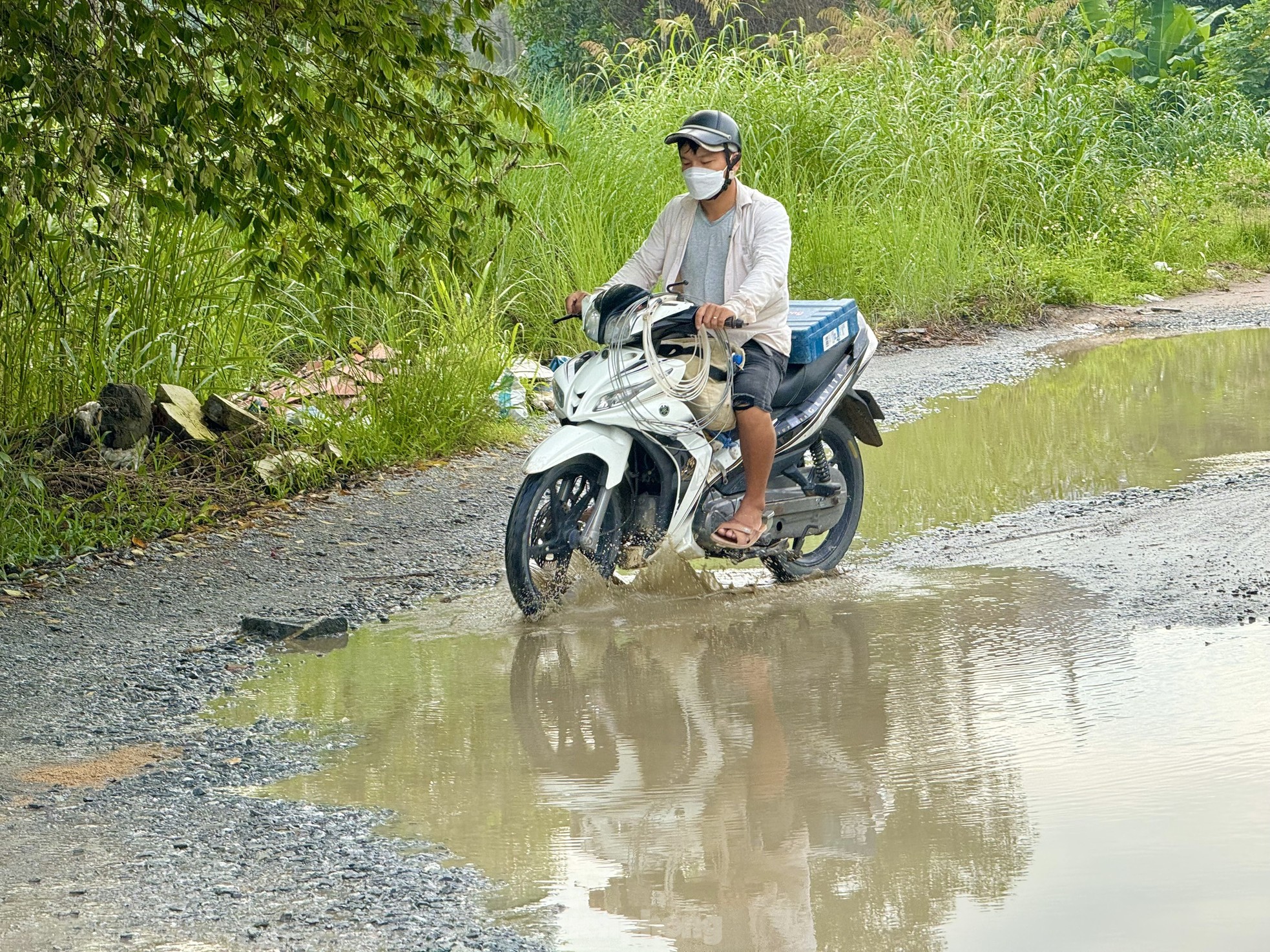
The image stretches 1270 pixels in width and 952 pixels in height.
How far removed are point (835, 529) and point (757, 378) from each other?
106 cm

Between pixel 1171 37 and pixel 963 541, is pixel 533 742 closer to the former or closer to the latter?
pixel 963 541

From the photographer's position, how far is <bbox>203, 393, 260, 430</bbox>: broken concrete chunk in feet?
25.7

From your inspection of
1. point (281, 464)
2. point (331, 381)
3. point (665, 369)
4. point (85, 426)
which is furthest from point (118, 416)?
point (665, 369)

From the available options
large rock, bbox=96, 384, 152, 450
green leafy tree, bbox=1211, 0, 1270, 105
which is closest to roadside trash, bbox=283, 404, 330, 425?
large rock, bbox=96, 384, 152, 450

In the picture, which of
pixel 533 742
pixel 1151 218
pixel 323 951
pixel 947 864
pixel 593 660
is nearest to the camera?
pixel 323 951

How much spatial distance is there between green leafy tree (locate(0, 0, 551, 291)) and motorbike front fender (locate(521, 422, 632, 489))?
1.27 meters

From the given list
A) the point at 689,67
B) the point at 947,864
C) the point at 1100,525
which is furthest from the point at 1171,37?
the point at 947,864

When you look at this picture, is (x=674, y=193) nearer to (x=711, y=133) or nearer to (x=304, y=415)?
(x=304, y=415)

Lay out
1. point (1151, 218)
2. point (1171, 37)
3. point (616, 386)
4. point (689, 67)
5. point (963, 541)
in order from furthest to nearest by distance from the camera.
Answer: point (1171, 37) → point (1151, 218) → point (689, 67) → point (963, 541) → point (616, 386)

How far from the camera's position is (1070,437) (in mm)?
9281

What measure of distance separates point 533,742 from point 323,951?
1.45m

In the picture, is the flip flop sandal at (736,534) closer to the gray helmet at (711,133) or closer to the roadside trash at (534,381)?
the gray helmet at (711,133)

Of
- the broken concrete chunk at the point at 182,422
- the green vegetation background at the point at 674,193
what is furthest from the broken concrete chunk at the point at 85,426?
the broken concrete chunk at the point at 182,422

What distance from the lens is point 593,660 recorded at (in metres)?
5.18
